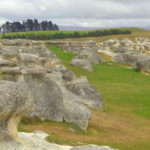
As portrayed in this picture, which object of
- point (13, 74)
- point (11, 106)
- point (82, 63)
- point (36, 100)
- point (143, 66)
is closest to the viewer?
point (11, 106)

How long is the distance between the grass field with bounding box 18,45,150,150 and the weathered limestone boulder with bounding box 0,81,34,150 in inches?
135

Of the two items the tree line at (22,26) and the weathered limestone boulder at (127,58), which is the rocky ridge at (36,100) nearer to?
the weathered limestone boulder at (127,58)

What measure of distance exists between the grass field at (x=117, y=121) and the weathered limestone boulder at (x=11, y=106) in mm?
3439

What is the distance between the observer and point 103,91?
3953cm

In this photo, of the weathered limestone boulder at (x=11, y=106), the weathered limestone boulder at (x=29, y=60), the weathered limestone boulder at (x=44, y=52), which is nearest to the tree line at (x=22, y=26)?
the weathered limestone boulder at (x=44, y=52)

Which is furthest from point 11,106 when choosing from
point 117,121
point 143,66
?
point 143,66

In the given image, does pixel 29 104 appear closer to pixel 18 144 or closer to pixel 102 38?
pixel 18 144

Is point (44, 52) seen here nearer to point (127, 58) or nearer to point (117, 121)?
point (127, 58)

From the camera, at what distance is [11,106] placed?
1010 cm

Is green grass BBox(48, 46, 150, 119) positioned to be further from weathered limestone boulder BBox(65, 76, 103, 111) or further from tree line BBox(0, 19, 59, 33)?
tree line BBox(0, 19, 59, 33)

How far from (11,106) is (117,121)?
666 inches

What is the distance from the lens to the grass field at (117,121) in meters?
17.8

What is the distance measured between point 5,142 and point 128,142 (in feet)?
38.7

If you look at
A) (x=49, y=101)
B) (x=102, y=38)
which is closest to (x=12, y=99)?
(x=49, y=101)
